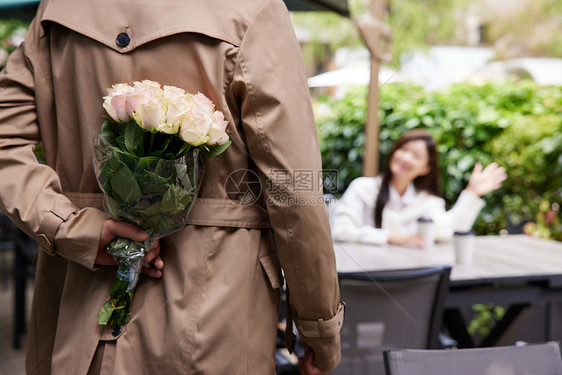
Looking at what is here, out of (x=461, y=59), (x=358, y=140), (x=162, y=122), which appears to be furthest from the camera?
(x=461, y=59)

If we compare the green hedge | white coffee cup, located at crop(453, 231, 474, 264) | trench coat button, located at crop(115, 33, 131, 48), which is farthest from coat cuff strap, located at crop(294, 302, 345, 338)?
the green hedge

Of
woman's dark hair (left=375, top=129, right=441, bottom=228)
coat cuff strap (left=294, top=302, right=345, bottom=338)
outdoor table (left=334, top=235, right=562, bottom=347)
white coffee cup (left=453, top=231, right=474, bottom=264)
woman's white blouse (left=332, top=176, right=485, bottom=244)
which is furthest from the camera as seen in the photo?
woman's dark hair (left=375, top=129, right=441, bottom=228)

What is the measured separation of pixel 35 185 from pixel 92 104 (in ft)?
0.68

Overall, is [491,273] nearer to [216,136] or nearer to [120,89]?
[216,136]

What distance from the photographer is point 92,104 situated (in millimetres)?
1209

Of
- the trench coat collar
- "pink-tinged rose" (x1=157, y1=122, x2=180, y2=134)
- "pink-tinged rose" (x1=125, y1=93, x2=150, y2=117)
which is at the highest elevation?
the trench coat collar

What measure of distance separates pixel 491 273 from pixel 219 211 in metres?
1.48

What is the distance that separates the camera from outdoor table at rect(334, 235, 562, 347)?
227cm

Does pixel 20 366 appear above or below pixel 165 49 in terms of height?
below

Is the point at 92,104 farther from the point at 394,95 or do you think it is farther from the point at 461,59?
the point at 461,59

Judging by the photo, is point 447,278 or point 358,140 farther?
point 358,140

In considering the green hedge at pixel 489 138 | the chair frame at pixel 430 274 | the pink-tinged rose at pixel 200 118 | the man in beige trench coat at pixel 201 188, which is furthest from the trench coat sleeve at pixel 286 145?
the green hedge at pixel 489 138

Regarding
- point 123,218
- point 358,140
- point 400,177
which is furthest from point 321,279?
point 358,140

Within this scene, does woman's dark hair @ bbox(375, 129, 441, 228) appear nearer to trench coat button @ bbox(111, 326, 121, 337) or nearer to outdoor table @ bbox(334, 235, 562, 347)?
outdoor table @ bbox(334, 235, 562, 347)
